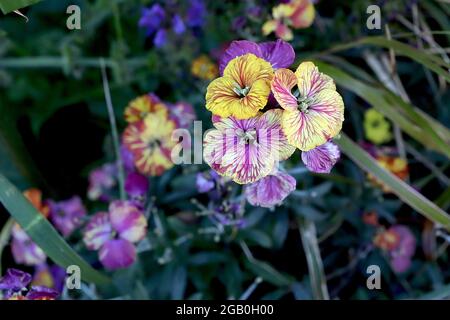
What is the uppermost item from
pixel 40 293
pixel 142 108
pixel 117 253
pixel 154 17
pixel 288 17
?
pixel 154 17

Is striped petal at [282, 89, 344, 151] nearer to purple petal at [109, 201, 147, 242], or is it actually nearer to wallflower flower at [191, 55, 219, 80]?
purple petal at [109, 201, 147, 242]

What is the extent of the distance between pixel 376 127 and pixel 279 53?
75 centimetres

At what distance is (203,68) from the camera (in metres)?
1.65

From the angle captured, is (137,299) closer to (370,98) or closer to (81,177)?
(81,177)

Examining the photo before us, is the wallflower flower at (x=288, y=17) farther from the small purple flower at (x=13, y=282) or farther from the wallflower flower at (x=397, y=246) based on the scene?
the small purple flower at (x=13, y=282)

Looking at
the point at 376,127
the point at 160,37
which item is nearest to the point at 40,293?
the point at 160,37

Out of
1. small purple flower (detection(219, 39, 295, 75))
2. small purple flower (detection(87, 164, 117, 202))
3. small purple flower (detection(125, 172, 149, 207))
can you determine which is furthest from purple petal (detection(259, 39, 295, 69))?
small purple flower (detection(87, 164, 117, 202))

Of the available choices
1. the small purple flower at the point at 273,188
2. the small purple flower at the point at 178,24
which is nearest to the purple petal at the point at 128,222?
the small purple flower at the point at 273,188

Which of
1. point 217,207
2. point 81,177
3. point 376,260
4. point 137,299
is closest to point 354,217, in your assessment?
point 376,260

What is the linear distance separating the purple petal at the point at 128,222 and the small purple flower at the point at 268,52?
0.47m

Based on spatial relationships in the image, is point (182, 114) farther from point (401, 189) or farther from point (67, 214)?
point (401, 189)

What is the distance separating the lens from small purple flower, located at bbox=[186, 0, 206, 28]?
1620mm

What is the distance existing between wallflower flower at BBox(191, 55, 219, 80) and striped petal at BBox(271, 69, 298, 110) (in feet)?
2.13

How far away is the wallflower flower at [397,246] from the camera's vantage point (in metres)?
1.57
